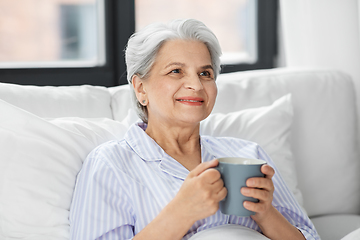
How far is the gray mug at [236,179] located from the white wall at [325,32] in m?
1.55

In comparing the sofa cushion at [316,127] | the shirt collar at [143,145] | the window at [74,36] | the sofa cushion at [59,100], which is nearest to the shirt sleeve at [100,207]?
the shirt collar at [143,145]

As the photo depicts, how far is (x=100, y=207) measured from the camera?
113cm

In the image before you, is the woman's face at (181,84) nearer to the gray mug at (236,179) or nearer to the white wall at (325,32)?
the gray mug at (236,179)

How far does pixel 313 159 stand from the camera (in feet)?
5.99

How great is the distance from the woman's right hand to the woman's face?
0.30m

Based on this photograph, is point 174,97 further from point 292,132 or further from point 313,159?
point 313,159

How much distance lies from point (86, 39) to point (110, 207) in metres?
1.37

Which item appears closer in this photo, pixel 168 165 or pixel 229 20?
pixel 168 165

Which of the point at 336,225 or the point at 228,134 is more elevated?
the point at 228,134

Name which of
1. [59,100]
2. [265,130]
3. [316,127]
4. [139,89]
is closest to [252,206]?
[139,89]

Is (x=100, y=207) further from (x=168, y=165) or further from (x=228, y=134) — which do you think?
(x=228, y=134)

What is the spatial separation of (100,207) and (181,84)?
44 cm

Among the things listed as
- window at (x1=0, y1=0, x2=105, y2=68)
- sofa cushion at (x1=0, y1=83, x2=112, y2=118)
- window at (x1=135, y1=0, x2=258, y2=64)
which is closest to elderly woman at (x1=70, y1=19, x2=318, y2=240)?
sofa cushion at (x1=0, y1=83, x2=112, y2=118)

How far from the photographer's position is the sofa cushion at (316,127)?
1.81 meters
